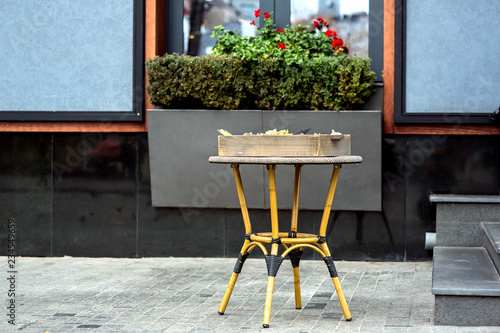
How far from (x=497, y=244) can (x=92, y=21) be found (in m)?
4.59

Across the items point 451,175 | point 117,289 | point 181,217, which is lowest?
point 117,289

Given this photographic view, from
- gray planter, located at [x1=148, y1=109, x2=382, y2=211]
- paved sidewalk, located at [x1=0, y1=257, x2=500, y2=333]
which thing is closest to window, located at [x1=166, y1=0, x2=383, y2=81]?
gray planter, located at [x1=148, y1=109, x2=382, y2=211]

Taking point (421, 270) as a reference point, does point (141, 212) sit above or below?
above

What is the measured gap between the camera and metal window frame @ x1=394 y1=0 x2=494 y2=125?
634cm

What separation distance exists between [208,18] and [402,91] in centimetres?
227

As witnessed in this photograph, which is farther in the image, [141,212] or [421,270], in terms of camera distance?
[141,212]

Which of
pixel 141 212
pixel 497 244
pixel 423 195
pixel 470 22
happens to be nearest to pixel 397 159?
pixel 423 195

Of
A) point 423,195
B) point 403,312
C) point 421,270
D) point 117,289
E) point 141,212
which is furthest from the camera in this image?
point 141,212

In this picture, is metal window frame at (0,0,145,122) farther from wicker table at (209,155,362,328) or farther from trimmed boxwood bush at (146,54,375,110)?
wicker table at (209,155,362,328)

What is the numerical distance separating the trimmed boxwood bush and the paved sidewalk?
5.27ft

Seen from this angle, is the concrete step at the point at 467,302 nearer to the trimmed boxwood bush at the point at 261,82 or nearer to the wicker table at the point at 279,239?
the wicker table at the point at 279,239

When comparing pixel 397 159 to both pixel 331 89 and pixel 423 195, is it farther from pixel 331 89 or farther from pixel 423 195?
pixel 331 89

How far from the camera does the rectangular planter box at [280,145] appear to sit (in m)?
4.11

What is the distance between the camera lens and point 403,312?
443cm
